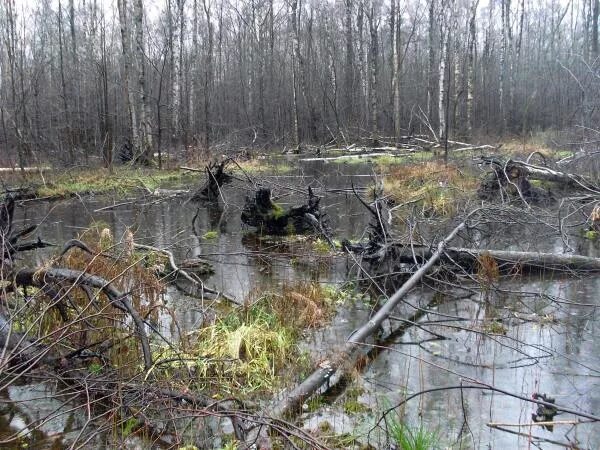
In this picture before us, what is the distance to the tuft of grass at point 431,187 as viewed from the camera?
12.2m

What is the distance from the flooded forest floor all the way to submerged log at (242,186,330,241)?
27 mm

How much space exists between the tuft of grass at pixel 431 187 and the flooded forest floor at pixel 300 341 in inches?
72.0

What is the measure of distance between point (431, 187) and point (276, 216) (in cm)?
419

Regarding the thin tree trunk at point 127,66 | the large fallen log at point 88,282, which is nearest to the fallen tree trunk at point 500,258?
the large fallen log at point 88,282

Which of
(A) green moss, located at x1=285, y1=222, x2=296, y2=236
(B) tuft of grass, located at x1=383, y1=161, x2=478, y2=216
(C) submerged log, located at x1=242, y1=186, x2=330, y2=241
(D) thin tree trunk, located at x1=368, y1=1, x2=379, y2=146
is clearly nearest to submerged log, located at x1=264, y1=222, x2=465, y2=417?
(C) submerged log, located at x1=242, y1=186, x2=330, y2=241

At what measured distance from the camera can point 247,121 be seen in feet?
105

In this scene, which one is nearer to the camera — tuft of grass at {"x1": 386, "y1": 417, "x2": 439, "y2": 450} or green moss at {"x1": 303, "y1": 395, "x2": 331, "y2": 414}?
tuft of grass at {"x1": 386, "y1": 417, "x2": 439, "y2": 450}

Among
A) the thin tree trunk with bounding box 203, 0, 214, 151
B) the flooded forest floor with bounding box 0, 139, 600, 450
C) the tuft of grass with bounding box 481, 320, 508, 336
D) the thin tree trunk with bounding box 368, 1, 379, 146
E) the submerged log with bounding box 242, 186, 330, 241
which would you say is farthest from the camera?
the thin tree trunk with bounding box 368, 1, 379, 146

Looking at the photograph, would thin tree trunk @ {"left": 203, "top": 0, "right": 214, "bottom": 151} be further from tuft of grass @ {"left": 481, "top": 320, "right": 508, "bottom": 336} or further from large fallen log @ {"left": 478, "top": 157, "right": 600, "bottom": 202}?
tuft of grass @ {"left": 481, "top": 320, "right": 508, "bottom": 336}

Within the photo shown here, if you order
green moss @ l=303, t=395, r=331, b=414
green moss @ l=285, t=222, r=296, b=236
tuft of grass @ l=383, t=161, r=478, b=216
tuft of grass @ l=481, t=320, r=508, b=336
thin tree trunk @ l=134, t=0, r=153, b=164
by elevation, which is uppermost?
thin tree trunk @ l=134, t=0, r=153, b=164

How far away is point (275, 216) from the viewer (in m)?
10.9

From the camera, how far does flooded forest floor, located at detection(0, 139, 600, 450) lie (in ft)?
12.6

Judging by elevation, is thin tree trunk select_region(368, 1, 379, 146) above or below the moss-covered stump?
above

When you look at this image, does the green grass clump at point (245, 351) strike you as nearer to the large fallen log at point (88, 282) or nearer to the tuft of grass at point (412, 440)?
the large fallen log at point (88, 282)
